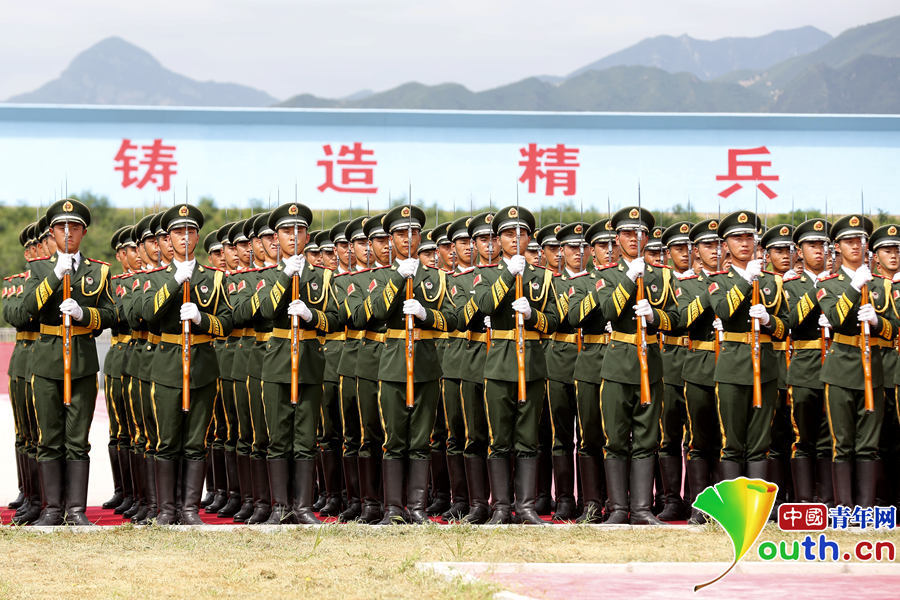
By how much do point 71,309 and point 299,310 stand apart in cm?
146

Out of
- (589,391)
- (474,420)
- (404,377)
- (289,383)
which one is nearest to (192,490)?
(289,383)

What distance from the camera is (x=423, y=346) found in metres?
8.64

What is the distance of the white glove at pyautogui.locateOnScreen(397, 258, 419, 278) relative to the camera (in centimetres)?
852

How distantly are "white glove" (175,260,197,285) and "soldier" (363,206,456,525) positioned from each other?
3.95 ft

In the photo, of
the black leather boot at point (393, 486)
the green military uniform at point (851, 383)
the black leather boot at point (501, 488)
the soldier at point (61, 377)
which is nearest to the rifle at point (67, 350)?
the soldier at point (61, 377)

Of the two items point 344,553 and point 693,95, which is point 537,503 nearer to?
point 344,553

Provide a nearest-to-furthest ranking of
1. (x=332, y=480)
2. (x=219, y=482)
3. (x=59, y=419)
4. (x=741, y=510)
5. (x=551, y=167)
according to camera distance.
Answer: (x=741, y=510)
(x=59, y=419)
(x=332, y=480)
(x=219, y=482)
(x=551, y=167)

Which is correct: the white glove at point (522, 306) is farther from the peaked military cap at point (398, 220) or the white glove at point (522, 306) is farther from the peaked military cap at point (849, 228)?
the peaked military cap at point (849, 228)

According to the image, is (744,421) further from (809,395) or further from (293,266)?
(293,266)

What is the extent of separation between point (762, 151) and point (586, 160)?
10.5 ft

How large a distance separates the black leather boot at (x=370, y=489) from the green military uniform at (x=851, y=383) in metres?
3.07

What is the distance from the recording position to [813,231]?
354 inches

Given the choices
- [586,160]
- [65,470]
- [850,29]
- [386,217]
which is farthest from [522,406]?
[850,29]

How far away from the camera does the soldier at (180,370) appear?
28.0 ft
